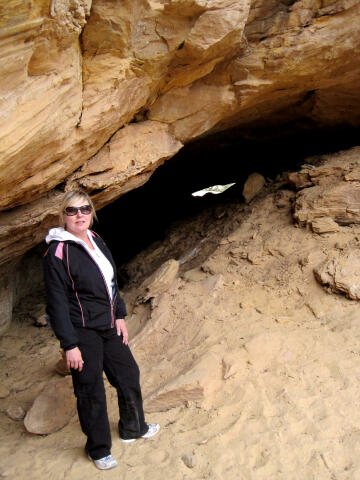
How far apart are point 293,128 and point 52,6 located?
4.41m

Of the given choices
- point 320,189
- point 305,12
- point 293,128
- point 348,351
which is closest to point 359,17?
point 305,12

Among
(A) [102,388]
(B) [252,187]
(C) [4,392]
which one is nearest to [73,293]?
(A) [102,388]

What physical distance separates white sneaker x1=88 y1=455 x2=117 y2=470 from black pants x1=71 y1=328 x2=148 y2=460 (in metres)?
0.03

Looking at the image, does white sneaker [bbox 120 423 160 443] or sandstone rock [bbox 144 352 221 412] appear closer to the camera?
white sneaker [bbox 120 423 160 443]

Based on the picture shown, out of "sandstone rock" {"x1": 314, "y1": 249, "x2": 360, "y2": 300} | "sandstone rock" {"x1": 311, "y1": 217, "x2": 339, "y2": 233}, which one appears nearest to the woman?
"sandstone rock" {"x1": 314, "y1": 249, "x2": 360, "y2": 300}

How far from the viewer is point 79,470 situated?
2949 mm

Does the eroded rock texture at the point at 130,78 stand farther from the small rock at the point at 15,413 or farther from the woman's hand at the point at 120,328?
the small rock at the point at 15,413

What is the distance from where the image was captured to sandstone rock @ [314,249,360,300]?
4.01 m

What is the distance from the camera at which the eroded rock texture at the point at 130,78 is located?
2902 millimetres

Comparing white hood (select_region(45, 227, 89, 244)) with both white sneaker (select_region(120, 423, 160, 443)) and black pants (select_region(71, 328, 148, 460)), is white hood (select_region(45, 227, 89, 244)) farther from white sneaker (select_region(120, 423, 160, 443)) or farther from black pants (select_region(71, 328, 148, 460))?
white sneaker (select_region(120, 423, 160, 443))

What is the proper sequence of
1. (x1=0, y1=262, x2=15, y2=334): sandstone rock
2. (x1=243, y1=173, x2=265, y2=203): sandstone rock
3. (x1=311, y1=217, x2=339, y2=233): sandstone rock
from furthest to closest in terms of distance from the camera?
(x1=243, y1=173, x2=265, y2=203): sandstone rock < (x1=0, y1=262, x2=15, y2=334): sandstone rock < (x1=311, y1=217, x2=339, y2=233): sandstone rock

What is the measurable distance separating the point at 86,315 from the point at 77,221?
0.62 metres

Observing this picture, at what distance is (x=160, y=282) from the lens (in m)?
4.82

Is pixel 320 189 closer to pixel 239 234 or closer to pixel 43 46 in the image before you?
pixel 239 234
